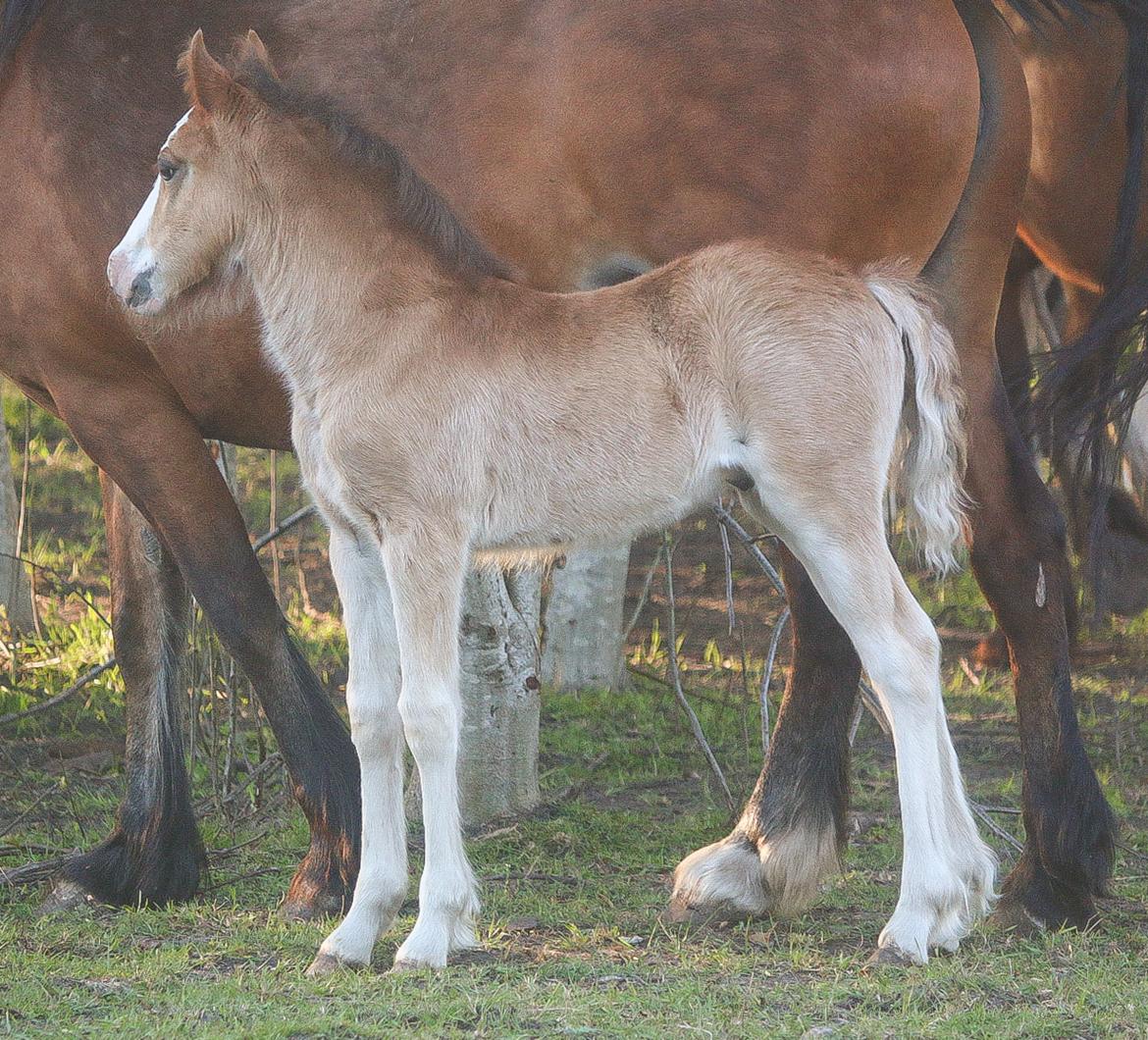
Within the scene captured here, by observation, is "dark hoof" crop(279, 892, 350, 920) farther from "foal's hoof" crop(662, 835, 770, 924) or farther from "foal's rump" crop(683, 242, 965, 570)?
"foal's rump" crop(683, 242, 965, 570)

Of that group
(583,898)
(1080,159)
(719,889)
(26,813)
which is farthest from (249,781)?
(1080,159)

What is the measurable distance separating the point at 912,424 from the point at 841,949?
132 centimetres

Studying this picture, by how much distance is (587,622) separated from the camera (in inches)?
265

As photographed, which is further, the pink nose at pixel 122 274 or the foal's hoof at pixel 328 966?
the pink nose at pixel 122 274

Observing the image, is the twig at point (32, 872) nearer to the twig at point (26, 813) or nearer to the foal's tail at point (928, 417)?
the twig at point (26, 813)

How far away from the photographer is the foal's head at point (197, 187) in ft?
12.5

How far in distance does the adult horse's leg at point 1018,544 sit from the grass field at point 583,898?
210 mm

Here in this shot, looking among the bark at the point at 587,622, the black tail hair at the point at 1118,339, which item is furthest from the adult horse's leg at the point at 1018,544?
the bark at the point at 587,622

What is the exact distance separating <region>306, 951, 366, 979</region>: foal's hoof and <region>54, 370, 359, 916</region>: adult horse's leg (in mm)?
766

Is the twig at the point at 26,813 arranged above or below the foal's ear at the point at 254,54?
below

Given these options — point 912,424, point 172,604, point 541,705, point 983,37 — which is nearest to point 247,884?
point 172,604

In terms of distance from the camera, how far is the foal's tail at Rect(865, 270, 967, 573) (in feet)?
12.6

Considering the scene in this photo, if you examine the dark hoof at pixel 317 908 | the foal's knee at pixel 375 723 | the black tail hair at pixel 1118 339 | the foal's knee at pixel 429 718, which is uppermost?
the black tail hair at pixel 1118 339

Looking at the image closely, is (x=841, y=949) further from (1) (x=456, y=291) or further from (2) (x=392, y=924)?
(1) (x=456, y=291)
